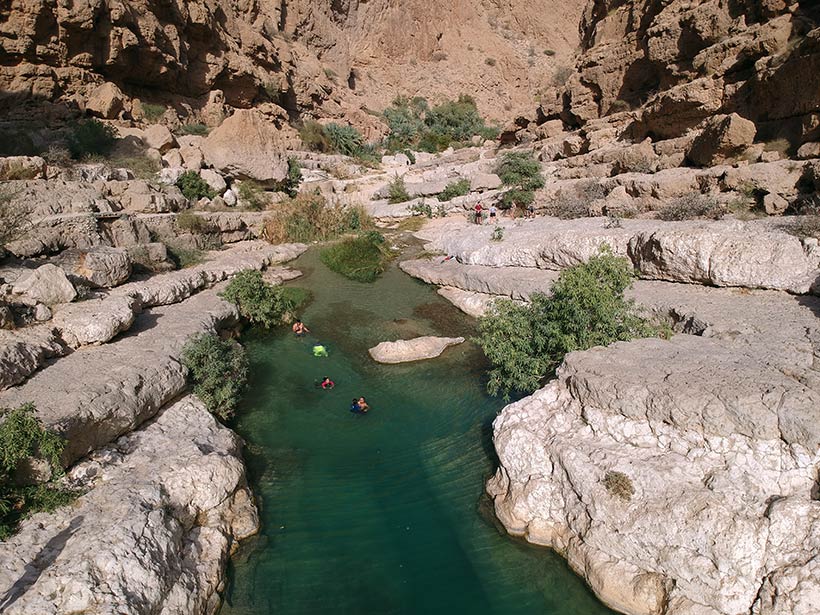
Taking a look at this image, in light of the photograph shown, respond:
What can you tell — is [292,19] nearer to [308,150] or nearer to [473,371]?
[308,150]

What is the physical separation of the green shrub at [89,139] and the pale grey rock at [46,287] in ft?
47.2

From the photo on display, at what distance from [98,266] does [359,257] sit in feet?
30.5

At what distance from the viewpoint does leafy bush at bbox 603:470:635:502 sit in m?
5.80

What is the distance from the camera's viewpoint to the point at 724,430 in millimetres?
5688

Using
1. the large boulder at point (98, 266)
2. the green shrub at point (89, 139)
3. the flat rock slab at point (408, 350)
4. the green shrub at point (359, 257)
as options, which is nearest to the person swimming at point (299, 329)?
the flat rock slab at point (408, 350)

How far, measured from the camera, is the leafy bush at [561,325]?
27.3 feet

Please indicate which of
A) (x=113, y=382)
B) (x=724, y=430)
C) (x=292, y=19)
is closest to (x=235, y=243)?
(x=113, y=382)

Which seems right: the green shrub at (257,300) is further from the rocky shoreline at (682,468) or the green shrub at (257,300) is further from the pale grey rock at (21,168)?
the pale grey rock at (21,168)

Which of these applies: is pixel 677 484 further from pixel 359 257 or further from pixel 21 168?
pixel 21 168

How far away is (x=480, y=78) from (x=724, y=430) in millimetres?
68808

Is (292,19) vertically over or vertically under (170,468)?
over

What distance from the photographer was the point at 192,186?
2220 cm

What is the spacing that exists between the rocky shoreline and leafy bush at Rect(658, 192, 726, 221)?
19.9 feet

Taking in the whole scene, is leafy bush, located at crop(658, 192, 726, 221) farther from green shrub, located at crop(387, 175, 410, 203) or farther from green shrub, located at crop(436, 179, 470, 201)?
green shrub, located at crop(387, 175, 410, 203)
